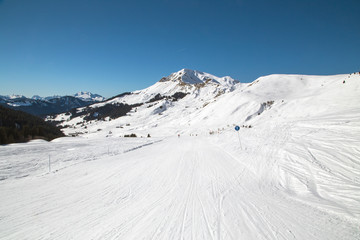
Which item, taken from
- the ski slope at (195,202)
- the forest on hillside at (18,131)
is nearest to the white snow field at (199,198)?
the ski slope at (195,202)

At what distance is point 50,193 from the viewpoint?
19.2 feet

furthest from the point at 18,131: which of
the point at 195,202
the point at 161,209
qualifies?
the point at 195,202

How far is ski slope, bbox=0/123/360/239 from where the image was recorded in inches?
142

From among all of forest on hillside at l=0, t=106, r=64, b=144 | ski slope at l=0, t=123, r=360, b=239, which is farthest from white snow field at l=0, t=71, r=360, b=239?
forest on hillside at l=0, t=106, r=64, b=144

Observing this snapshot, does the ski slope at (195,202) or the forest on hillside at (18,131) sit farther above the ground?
the forest on hillside at (18,131)

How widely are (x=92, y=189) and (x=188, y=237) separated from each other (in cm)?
480

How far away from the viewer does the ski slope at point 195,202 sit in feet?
11.8

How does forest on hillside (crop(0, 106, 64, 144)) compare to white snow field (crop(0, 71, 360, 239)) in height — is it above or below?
above

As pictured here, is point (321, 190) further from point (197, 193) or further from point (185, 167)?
point (185, 167)

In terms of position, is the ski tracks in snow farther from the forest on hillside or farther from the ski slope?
the forest on hillside

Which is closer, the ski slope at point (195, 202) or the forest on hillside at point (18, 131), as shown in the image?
the ski slope at point (195, 202)

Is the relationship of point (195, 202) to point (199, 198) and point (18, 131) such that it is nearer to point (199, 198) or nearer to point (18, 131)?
point (199, 198)

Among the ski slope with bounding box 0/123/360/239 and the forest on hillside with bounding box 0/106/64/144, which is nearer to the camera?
the ski slope with bounding box 0/123/360/239

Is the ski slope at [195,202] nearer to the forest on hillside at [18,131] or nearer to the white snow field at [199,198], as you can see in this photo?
the white snow field at [199,198]
